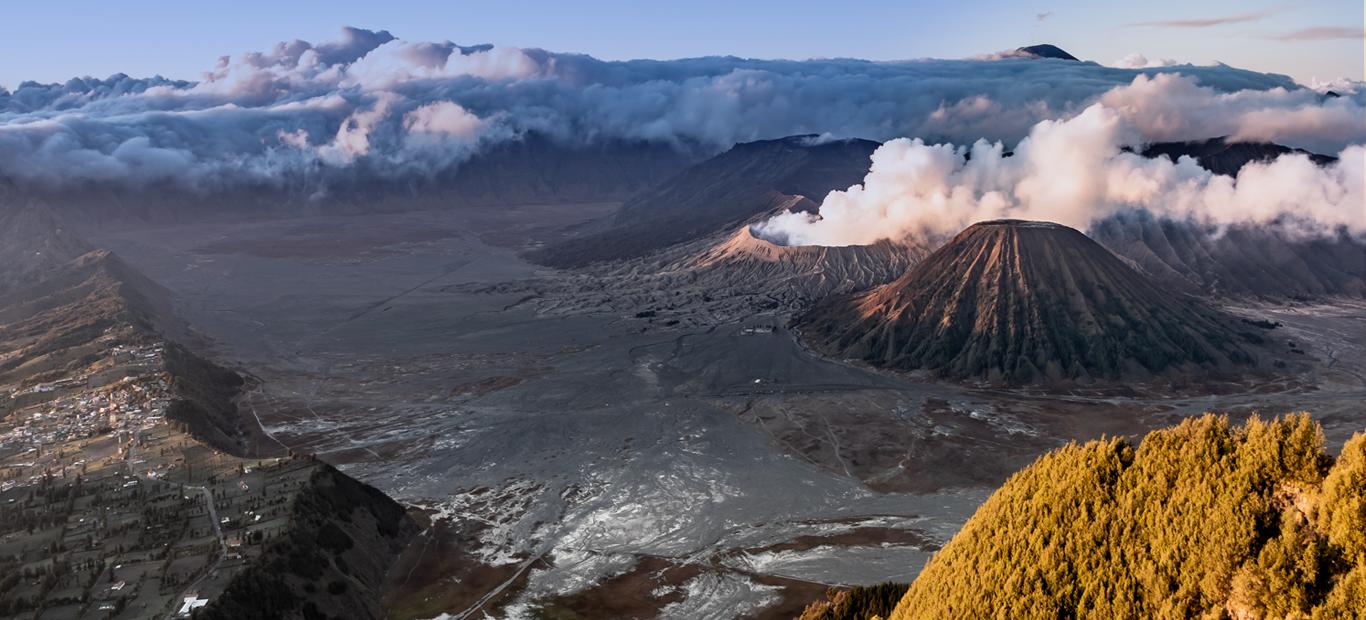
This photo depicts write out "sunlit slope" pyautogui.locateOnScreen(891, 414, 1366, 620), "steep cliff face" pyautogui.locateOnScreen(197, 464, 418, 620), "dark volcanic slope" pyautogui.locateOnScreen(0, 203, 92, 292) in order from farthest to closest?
1. "dark volcanic slope" pyautogui.locateOnScreen(0, 203, 92, 292)
2. "steep cliff face" pyautogui.locateOnScreen(197, 464, 418, 620)
3. "sunlit slope" pyautogui.locateOnScreen(891, 414, 1366, 620)

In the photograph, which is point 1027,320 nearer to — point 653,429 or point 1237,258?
point 653,429

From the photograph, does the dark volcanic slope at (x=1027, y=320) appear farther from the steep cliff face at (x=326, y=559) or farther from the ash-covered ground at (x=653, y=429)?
the steep cliff face at (x=326, y=559)

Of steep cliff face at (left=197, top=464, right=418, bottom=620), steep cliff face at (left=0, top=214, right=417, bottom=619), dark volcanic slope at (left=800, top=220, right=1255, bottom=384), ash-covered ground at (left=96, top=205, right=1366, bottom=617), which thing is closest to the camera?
steep cliff face at (left=197, top=464, right=418, bottom=620)

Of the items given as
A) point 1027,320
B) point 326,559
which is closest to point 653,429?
point 326,559

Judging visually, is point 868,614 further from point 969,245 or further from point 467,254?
point 467,254

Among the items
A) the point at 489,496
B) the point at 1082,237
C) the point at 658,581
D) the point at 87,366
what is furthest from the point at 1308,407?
the point at 87,366

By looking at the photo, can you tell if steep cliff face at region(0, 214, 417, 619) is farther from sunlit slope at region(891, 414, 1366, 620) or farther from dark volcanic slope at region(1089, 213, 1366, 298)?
dark volcanic slope at region(1089, 213, 1366, 298)

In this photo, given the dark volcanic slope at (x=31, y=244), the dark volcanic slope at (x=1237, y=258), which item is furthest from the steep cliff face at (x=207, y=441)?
the dark volcanic slope at (x=1237, y=258)

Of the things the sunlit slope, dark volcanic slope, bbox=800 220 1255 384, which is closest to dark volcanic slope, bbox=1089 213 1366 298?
dark volcanic slope, bbox=800 220 1255 384
